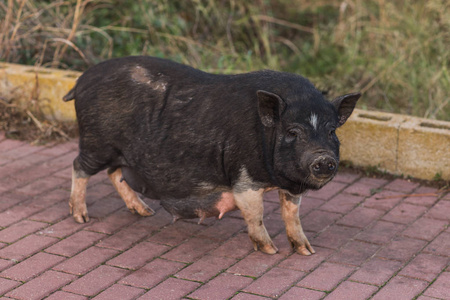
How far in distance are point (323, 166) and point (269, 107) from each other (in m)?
0.46

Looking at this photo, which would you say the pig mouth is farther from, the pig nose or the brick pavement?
the brick pavement

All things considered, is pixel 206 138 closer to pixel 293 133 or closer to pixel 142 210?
pixel 293 133

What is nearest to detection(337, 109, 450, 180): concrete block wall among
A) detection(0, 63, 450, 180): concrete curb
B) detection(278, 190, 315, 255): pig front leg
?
detection(0, 63, 450, 180): concrete curb

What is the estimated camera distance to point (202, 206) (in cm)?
477

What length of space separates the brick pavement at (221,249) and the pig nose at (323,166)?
2.10 feet

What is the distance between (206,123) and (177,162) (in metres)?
0.32

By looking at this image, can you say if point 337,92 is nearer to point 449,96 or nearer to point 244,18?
point 449,96

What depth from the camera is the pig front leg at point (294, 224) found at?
4.73m

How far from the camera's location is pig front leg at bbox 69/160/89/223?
519 centimetres

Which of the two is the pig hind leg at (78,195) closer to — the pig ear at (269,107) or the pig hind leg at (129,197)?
the pig hind leg at (129,197)

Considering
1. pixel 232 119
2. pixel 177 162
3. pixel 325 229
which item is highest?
pixel 232 119

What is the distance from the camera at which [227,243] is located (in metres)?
4.88

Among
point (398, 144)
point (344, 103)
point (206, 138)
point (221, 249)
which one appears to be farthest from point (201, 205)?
point (398, 144)

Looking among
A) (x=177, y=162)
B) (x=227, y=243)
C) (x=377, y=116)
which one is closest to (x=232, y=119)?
(x=177, y=162)
